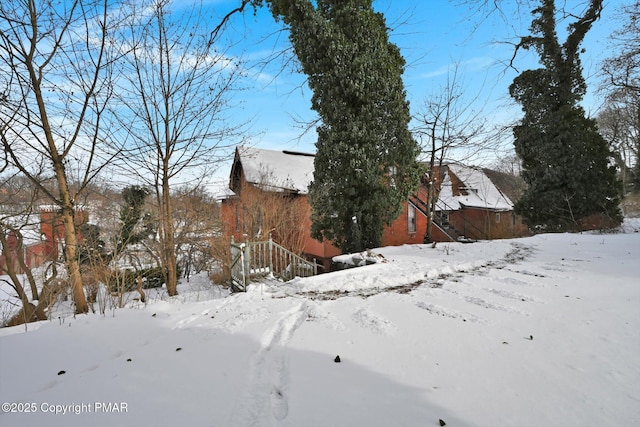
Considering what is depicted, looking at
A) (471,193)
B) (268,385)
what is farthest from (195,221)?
(471,193)

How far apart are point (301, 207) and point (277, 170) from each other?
371 cm

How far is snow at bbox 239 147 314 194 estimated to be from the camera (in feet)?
44.7

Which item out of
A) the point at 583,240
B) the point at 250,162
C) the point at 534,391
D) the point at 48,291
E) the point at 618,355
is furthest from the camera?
the point at 250,162

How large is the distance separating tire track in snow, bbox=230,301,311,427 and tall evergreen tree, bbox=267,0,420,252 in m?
5.38

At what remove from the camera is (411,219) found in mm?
15352

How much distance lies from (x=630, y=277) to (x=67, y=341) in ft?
24.0

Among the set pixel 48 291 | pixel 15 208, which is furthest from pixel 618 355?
pixel 15 208

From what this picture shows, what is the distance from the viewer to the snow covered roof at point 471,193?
20062 mm

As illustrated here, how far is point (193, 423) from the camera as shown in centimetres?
153

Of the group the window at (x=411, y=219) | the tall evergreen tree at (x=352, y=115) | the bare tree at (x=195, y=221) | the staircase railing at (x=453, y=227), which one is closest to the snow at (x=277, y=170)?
the bare tree at (x=195, y=221)

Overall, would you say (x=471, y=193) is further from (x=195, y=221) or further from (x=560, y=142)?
(x=195, y=221)

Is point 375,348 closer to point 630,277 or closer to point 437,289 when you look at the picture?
point 437,289

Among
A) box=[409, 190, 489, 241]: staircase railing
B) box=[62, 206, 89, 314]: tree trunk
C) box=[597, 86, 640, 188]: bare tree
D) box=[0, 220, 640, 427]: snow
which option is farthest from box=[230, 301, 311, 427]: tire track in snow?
box=[597, 86, 640, 188]: bare tree

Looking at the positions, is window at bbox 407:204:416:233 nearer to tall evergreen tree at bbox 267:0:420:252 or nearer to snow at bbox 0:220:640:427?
tall evergreen tree at bbox 267:0:420:252
